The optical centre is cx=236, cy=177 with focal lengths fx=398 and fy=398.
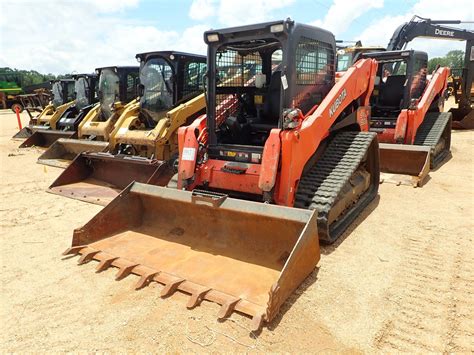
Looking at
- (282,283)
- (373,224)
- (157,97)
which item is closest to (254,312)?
(282,283)

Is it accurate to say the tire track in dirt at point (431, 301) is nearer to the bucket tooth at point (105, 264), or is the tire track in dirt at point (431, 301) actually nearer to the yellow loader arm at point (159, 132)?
the bucket tooth at point (105, 264)

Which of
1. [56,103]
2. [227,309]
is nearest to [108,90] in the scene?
[56,103]

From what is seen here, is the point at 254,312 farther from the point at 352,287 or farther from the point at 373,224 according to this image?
the point at 373,224

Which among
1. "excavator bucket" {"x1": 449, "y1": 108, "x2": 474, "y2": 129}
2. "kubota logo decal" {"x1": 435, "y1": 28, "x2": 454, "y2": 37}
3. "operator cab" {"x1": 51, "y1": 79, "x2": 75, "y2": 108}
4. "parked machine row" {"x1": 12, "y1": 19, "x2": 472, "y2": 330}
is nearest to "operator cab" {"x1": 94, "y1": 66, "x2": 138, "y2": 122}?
"parked machine row" {"x1": 12, "y1": 19, "x2": 472, "y2": 330}

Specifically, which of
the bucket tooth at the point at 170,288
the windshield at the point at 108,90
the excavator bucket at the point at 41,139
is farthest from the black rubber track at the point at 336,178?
the excavator bucket at the point at 41,139

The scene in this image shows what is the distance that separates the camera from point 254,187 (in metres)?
4.01

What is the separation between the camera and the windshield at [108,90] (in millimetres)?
9406

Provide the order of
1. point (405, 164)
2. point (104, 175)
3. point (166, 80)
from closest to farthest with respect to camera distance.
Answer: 1. point (405, 164)
2. point (104, 175)
3. point (166, 80)

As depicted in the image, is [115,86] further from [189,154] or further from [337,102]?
[337,102]

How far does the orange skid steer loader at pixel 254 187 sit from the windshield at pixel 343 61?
4768 mm

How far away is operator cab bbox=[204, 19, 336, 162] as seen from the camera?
398cm

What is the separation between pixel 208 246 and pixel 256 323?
1.19 metres

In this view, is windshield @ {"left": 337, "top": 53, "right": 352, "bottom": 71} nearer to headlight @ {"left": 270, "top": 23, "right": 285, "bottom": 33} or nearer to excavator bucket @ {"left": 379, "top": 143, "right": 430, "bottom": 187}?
excavator bucket @ {"left": 379, "top": 143, "right": 430, "bottom": 187}

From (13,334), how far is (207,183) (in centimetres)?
230
